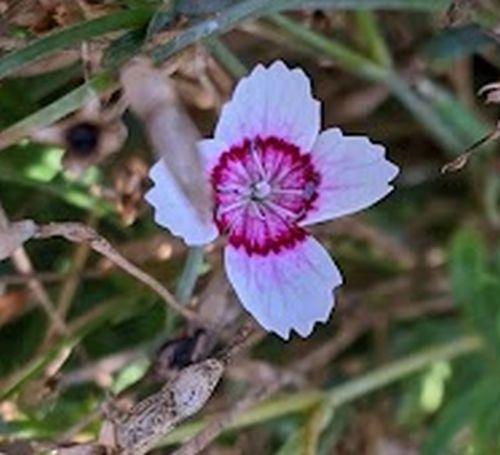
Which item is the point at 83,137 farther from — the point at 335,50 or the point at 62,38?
the point at 335,50

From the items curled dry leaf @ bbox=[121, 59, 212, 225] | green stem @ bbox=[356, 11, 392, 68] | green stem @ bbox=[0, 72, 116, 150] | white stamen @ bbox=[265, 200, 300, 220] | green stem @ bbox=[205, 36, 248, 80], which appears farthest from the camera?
green stem @ bbox=[356, 11, 392, 68]

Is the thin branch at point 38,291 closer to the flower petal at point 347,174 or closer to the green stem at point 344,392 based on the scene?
the green stem at point 344,392

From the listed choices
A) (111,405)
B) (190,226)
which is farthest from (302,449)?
(190,226)

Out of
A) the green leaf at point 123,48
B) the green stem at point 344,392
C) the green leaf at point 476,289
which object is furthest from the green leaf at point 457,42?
the green leaf at point 123,48

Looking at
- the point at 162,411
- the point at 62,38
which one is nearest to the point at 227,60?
the point at 62,38

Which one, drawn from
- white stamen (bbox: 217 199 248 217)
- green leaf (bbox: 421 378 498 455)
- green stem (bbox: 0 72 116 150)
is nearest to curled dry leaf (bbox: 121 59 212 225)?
green stem (bbox: 0 72 116 150)

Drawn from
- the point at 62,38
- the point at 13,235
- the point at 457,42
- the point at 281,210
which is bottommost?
the point at 457,42

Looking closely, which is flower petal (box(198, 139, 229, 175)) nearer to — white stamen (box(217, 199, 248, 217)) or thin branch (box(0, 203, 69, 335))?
white stamen (box(217, 199, 248, 217))

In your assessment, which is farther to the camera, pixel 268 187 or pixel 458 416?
pixel 458 416
